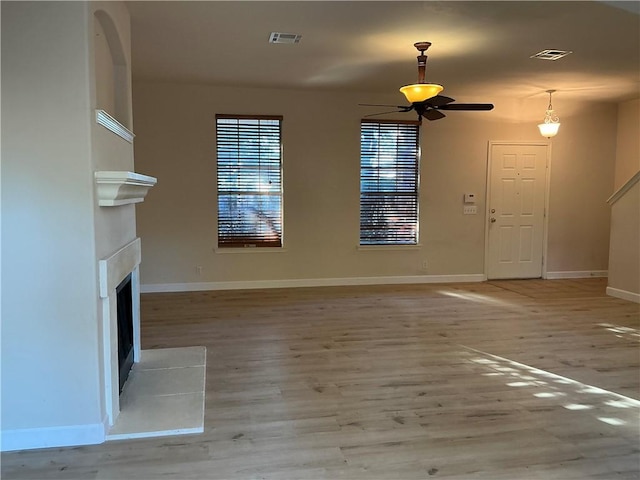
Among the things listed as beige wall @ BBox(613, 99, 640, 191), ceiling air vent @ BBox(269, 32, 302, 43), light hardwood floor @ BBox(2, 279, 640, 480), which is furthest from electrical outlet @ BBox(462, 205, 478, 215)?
ceiling air vent @ BBox(269, 32, 302, 43)

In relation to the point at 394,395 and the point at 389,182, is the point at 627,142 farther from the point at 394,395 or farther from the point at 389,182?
the point at 394,395

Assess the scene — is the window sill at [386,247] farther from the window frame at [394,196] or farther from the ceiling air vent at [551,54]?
the ceiling air vent at [551,54]

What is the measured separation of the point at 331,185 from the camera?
22.6ft

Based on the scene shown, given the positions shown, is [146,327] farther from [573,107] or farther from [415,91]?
[573,107]

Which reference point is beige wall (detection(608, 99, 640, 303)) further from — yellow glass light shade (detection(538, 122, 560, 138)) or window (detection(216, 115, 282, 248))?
window (detection(216, 115, 282, 248))

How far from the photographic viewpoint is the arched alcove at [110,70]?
9.47ft

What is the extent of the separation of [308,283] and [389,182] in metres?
1.86

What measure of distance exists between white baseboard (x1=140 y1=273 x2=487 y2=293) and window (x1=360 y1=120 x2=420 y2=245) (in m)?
0.54

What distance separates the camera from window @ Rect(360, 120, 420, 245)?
699 centimetres

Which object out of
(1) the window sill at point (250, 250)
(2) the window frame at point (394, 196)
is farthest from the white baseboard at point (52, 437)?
(2) the window frame at point (394, 196)

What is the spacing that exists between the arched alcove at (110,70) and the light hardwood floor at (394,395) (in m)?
1.94

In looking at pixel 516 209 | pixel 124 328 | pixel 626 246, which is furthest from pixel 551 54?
pixel 124 328

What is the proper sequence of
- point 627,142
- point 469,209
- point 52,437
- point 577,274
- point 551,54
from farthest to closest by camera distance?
point 577,274
point 627,142
point 469,209
point 551,54
point 52,437

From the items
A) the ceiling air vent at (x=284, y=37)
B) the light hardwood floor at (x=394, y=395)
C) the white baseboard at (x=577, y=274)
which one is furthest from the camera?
the white baseboard at (x=577, y=274)
